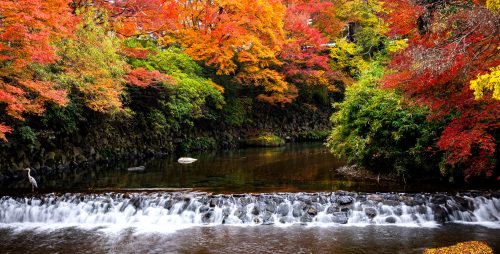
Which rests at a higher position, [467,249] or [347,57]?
[347,57]

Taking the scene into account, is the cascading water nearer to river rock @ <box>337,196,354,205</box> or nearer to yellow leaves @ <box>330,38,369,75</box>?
river rock @ <box>337,196,354,205</box>

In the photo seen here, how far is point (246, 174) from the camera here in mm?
14617

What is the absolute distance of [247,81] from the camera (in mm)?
25156

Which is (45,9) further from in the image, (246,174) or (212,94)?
(212,94)

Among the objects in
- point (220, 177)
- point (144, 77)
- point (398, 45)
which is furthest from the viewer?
point (398, 45)

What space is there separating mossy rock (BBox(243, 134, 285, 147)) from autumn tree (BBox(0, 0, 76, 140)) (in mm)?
14729

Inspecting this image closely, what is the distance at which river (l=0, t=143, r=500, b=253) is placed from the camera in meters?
8.36

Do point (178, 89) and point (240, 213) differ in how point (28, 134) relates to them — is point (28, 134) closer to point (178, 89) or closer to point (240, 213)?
point (178, 89)

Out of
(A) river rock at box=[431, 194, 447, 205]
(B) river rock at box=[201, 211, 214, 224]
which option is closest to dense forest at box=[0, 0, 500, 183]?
(A) river rock at box=[431, 194, 447, 205]

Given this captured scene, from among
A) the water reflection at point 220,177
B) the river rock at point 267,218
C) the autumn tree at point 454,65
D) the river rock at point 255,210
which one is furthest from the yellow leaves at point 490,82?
the water reflection at point 220,177

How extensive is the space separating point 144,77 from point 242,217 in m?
9.68

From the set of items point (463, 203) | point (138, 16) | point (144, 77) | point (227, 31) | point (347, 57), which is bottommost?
point (463, 203)

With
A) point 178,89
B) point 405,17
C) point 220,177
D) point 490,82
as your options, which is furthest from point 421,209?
point 178,89

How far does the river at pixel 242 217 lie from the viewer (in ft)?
27.4
